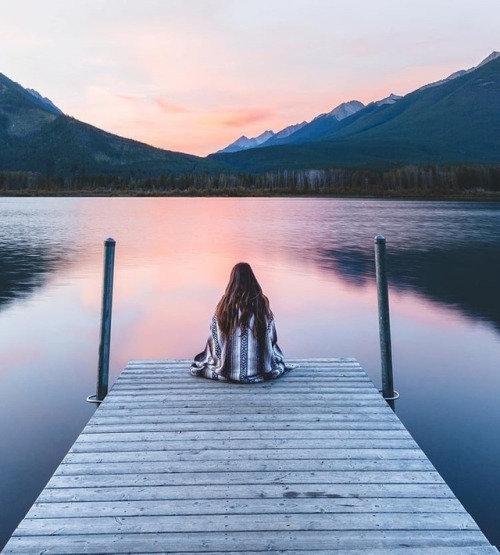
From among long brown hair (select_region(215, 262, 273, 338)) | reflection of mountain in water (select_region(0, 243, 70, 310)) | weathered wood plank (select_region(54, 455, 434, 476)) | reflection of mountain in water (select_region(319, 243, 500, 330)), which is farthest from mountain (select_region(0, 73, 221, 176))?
weathered wood plank (select_region(54, 455, 434, 476))

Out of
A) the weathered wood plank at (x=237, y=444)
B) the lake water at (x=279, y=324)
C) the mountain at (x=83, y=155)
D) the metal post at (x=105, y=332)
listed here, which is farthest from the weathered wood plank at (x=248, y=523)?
the mountain at (x=83, y=155)

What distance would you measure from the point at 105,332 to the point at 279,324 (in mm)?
6860

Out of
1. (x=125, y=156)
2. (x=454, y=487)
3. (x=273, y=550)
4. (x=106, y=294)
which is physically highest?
(x=125, y=156)

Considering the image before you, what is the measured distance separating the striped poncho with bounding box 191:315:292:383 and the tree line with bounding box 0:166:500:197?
88.9 meters

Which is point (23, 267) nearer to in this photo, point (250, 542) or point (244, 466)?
point (244, 466)

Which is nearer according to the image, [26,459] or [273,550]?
[273,550]

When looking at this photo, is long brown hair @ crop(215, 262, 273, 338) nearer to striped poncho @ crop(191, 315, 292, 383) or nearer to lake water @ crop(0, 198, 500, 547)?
striped poncho @ crop(191, 315, 292, 383)

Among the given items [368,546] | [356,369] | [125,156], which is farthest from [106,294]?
[125,156]

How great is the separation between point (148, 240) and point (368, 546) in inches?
1232

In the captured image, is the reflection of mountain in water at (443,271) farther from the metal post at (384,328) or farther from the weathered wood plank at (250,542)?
the weathered wood plank at (250,542)

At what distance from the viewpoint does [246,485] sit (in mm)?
4387

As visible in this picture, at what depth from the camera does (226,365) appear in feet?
22.4

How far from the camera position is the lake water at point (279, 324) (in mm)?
6730

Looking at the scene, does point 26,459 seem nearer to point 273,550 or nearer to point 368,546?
point 273,550
